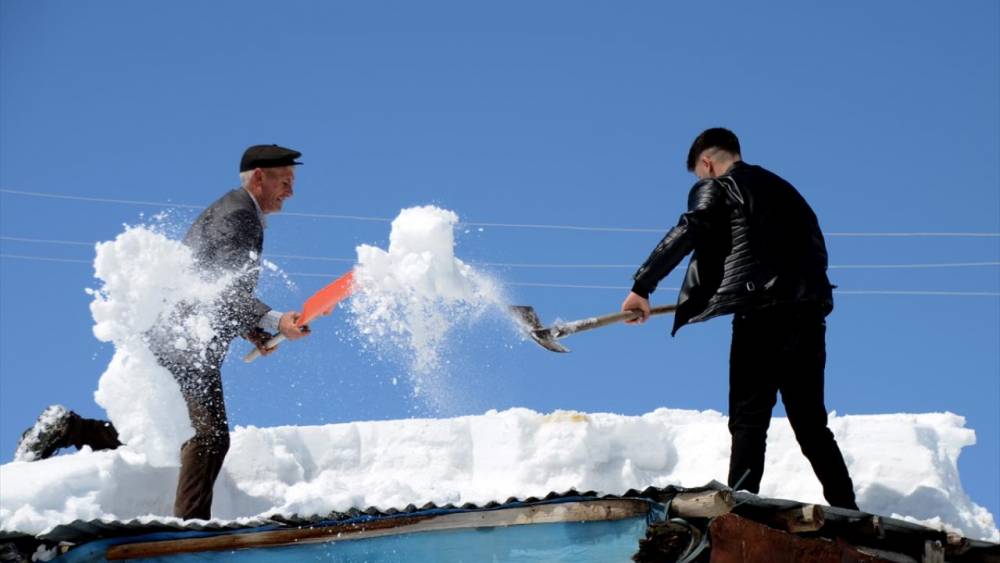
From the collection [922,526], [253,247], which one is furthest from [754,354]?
[253,247]

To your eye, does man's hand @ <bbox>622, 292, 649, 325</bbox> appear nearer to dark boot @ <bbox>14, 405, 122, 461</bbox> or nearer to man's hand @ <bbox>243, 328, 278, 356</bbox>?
man's hand @ <bbox>243, 328, 278, 356</bbox>

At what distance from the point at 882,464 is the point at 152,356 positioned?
4493 millimetres

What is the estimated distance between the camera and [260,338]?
25.2 feet

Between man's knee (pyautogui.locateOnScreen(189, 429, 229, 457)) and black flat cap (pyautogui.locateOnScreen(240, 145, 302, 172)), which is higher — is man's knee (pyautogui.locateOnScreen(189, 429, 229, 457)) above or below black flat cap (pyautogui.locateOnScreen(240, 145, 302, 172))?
below

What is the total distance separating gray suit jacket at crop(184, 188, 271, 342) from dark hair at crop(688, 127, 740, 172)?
252cm

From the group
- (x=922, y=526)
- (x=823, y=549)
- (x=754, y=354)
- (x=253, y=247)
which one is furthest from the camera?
(x=253, y=247)

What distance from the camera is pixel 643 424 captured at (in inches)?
358

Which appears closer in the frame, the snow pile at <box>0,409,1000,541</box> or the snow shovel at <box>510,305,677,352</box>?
the snow shovel at <box>510,305,677,352</box>

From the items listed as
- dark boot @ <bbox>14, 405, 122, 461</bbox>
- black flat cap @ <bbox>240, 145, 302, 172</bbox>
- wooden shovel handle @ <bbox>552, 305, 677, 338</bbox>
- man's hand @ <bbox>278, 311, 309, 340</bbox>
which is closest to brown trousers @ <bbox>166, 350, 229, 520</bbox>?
man's hand @ <bbox>278, 311, 309, 340</bbox>

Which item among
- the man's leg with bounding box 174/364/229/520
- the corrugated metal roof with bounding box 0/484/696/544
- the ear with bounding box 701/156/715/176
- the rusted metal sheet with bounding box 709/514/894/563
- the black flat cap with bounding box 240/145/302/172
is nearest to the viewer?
the rusted metal sheet with bounding box 709/514/894/563

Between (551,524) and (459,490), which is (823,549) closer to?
(551,524)

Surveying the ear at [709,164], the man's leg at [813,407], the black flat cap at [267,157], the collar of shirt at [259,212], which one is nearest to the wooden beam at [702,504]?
the man's leg at [813,407]

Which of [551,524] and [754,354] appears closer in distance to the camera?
[551,524]

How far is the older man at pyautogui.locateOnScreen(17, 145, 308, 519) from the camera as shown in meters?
6.96
